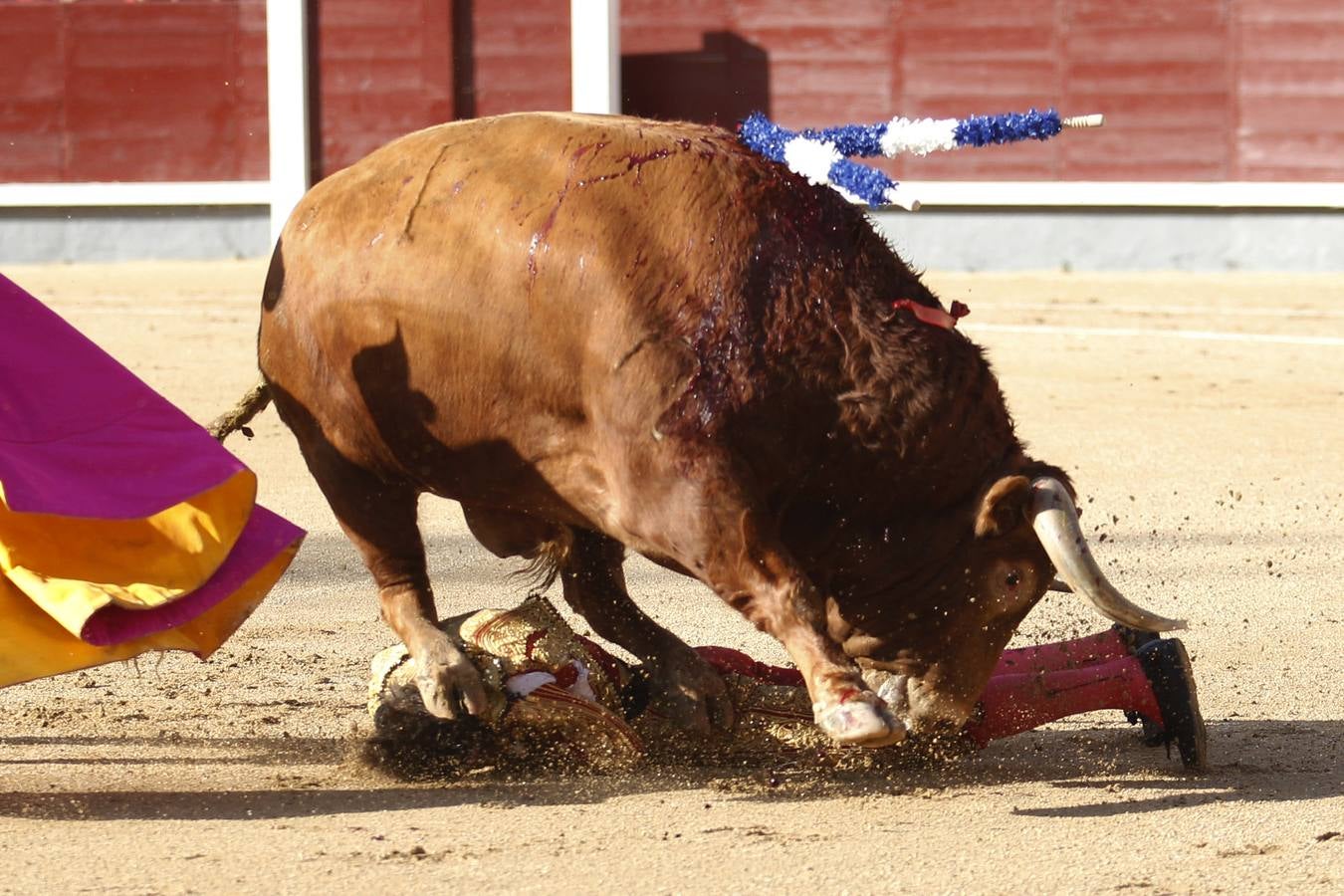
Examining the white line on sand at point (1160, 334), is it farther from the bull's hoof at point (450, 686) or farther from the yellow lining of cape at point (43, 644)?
the yellow lining of cape at point (43, 644)

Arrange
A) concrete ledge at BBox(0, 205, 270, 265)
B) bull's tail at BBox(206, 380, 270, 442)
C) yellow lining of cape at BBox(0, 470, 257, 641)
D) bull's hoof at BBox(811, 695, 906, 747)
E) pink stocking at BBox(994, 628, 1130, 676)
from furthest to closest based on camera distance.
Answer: concrete ledge at BBox(0, 205, 270, 265) < bull's tail at BBox(206, 380, 270, 442) < pink stocking at BBox(994, 628, 1130, 676) < yellow lining of cape at BBox(0, 470, 257, 641) < bull's hoof at BBox(811, 695, 906, 747)

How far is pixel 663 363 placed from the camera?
9.95ft

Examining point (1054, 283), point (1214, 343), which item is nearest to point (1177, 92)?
point (1054, 283)

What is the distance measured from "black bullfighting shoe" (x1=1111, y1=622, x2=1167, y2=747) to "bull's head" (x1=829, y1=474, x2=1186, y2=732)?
0.26 meters

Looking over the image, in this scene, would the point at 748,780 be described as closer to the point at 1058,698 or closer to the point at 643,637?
the point at 643,637

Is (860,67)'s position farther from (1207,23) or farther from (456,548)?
(456,548)

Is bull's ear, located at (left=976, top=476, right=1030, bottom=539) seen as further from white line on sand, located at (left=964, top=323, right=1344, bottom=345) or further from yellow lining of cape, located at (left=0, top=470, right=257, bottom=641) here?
white line on sand, located at (left=964, top=323, right=1344, bottom=345)

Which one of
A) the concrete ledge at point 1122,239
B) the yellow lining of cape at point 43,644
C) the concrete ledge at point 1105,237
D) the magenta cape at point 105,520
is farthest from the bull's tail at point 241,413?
the concrete ledge at point 1122,239

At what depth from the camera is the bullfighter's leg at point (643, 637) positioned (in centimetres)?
344

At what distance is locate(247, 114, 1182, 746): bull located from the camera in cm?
304

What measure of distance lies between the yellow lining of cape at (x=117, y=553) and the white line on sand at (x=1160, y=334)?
20.1 ft

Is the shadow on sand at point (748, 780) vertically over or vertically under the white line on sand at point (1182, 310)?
under

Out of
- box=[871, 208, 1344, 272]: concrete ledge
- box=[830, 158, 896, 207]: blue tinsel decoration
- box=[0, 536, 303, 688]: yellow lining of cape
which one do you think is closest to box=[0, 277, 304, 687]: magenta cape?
box=[0, 536, 303, 688]: yellow lining of cape

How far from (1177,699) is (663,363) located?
3.24 ft
